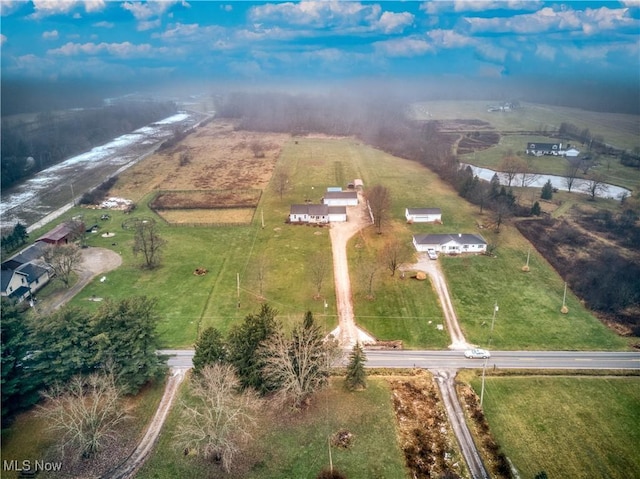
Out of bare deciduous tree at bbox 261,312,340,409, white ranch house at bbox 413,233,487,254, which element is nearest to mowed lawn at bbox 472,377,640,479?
bare deciduous tree at bbox 261,312,340,409

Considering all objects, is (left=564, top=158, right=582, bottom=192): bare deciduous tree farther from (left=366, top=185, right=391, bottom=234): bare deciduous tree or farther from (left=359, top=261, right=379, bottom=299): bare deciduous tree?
(left=359, top=261, right=379, bottom=299): bare deciduous tree

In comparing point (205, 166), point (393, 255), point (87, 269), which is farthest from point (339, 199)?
point (205, 166)

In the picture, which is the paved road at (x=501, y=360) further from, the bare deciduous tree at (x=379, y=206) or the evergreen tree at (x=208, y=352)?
the bare deciduous tree at (x=379, y=206)

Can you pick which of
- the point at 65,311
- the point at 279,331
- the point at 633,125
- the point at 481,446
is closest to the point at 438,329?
the point at 481,446

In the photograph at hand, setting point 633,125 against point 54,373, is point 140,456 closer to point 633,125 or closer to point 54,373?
point 54,373

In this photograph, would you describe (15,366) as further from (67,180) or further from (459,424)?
(67,180)
